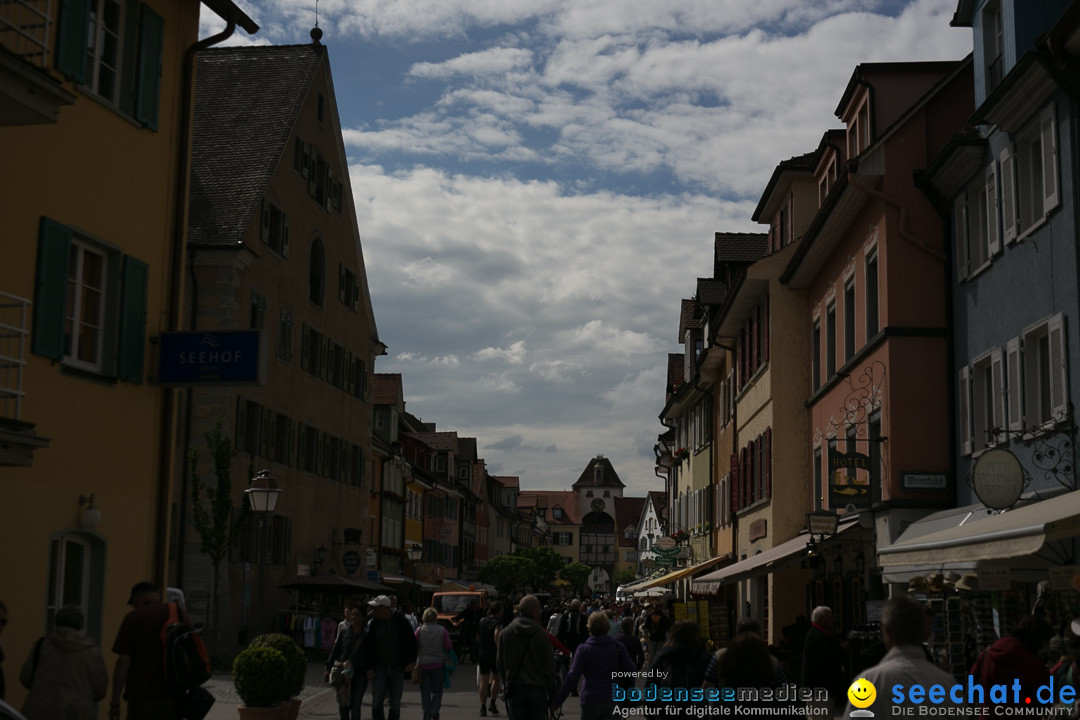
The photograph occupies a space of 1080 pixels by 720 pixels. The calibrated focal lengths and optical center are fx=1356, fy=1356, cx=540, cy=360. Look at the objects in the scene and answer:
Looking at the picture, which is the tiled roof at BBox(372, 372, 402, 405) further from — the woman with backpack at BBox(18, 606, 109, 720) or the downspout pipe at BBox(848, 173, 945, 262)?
the woman with backpack at BBox(18, 606, 109, 720)

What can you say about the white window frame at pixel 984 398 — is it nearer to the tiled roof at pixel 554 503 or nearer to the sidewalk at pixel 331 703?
the sidewalk at pixel 331 703

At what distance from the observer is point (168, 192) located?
16.9m

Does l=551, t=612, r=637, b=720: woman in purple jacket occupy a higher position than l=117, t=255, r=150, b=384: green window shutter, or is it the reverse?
l=117, t=255, r=150, b=384: green window shutter

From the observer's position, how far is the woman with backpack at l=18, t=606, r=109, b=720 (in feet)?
31.9

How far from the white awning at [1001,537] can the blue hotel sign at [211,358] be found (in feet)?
24.7

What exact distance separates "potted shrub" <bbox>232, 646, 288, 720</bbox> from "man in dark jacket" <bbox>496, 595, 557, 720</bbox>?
358 centimetres

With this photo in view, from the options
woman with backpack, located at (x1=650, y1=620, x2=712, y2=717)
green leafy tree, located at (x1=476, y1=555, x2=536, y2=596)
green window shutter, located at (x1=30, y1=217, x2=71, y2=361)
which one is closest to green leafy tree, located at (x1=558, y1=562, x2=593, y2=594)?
green leafy tree, located at (x1=476, y1=555, x2=536, y2=596)

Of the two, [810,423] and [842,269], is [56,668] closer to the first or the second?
[842,269]

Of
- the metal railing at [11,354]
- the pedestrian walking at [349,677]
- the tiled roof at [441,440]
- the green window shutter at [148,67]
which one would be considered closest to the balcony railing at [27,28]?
the green window shutter at [148,67]

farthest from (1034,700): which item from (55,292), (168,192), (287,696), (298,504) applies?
(298,504)

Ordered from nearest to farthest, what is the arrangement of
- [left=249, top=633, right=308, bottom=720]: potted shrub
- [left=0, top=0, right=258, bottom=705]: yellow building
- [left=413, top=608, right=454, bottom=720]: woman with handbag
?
[left=0, top=0, right=258, bottom=705]: yellow building, [left=249, top=633, right=308, bottom=720]: potted shrub, [left=413, top=608, right=454, bottom=720]: woman with handbag

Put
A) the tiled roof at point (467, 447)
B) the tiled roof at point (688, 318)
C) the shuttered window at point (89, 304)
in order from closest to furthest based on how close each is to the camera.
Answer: the shuttered window at point (89, 304) < the tiled roof at point (688, 318) < the tiled roof at point (467, 447)

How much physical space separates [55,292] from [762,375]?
68.0 ft

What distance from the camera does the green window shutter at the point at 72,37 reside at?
14.2 meters
